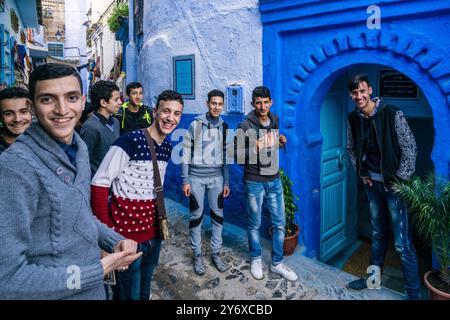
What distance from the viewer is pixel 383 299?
359 centimetres

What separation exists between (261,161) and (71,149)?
8.28 ft

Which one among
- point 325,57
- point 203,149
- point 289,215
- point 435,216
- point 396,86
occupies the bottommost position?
point 289,215

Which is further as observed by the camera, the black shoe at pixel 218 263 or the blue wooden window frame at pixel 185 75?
the blue wooden window frame at pixel 185 75

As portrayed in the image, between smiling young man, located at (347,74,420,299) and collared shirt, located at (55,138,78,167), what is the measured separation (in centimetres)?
269

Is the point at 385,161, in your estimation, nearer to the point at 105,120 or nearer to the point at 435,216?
the point at 435,216

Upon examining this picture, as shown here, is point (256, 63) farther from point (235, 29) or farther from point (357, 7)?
point (357, 7)

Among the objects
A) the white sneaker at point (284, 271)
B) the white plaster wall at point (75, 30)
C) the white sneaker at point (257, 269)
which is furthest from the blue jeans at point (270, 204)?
the white plaster wall at point (75, 30)

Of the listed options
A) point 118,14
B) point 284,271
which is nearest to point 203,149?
point 284,271

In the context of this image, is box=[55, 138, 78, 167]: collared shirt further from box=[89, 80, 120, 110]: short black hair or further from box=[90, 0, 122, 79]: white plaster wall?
box=[90, 0, 122, 79]: white plaster wall

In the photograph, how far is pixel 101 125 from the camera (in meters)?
3.65

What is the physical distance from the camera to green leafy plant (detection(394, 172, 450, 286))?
3.08 m

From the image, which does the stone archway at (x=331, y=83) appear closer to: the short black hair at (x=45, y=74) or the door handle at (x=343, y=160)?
the door handle at (x=343, y=160)

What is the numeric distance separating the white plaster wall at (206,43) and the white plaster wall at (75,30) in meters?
25.5

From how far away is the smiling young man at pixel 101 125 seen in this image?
3529mm
